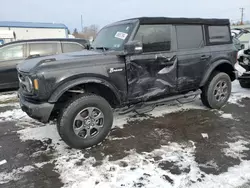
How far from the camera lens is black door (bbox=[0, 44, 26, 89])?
6820 millimetres

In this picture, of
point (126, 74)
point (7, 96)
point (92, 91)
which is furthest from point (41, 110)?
point (7, 96)

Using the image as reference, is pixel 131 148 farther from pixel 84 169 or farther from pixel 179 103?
pixel 179 103

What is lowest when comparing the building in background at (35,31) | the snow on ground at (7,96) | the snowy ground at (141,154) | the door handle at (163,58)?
the snowy ground at (141,154)

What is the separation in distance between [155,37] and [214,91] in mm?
1986

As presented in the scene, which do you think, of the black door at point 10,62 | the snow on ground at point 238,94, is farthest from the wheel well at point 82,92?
the black door at point 10,62

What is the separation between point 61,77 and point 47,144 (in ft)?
4.12

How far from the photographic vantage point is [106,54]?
362 cm

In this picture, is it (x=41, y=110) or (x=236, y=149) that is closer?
(x=41, y=110)

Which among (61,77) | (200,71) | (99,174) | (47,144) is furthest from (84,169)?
(200,71)

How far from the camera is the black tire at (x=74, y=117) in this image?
3.22 metres

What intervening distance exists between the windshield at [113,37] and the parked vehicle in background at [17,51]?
6.98 ft

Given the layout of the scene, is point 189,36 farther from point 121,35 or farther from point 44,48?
point 44,48

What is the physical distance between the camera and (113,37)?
4.16 meters

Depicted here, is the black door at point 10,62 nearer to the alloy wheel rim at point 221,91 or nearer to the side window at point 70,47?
the side window at point 70,47
